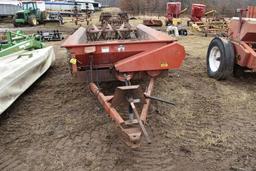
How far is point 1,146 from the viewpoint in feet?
13.1

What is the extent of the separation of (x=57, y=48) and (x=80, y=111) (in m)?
6.27

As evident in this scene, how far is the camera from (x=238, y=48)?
240 inches

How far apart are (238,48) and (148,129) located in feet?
9.00

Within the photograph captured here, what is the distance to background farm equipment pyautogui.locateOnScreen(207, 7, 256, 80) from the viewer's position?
5898 mm

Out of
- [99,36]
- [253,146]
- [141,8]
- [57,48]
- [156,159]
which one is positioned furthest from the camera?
[141,8]

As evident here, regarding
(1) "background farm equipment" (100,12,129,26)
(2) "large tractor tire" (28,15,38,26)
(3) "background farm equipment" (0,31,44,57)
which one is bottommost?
(2) "large tractor tire" (28,15,38,26)

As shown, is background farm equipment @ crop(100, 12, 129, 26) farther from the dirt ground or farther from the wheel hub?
the dirt ground

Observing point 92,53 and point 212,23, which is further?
point 212,23

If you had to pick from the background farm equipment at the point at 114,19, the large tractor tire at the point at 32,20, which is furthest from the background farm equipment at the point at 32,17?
the background farm equipment at the point at 114,19

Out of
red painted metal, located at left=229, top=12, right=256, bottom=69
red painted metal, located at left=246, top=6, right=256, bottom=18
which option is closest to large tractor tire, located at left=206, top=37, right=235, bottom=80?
red painted metal, located at left=229, top=12, right=256, bottom=69

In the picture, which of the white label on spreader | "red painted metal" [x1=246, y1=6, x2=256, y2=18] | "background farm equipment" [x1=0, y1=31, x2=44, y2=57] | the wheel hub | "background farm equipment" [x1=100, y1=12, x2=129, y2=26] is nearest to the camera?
the white label on spreader

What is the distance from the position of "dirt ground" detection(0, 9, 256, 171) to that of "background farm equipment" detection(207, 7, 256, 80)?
301 mm

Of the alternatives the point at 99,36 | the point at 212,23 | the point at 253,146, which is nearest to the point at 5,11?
the point at 212,23

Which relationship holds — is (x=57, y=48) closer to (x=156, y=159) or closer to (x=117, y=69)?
(x=117, y=69)
